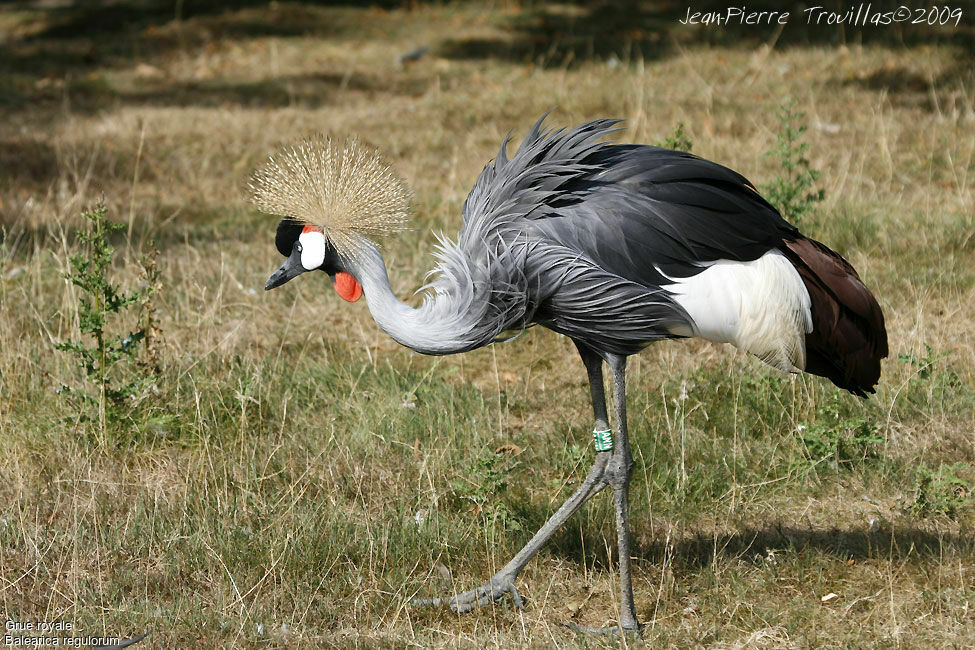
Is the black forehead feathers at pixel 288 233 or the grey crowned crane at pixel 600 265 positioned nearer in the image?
the grey crowned crane at pixel 600 265

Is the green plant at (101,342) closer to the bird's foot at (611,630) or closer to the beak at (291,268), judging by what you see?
the beak at (291,268)

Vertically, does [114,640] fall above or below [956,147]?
below

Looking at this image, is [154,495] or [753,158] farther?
[753,158]

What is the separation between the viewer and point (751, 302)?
2.80 metres

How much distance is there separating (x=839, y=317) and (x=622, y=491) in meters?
0.77

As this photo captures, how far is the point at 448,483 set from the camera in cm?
338

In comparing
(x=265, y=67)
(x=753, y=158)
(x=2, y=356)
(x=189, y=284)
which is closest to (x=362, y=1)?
(x=265, y=67)

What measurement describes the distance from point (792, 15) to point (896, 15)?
3.51 ft

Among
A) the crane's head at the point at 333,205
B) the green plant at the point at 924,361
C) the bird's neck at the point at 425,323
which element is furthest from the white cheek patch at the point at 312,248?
the green plant at the point at 924,361

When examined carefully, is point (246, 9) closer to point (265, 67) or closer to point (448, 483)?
point (265, 67)

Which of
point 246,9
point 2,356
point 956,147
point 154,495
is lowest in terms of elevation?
point 154,495

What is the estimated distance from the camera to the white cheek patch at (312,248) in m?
2.91

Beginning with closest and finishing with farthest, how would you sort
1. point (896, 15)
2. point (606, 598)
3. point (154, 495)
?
point (606, 598) < point (154, 495) < point (896, 15)

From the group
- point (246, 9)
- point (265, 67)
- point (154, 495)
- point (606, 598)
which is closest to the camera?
point (606, 598)
